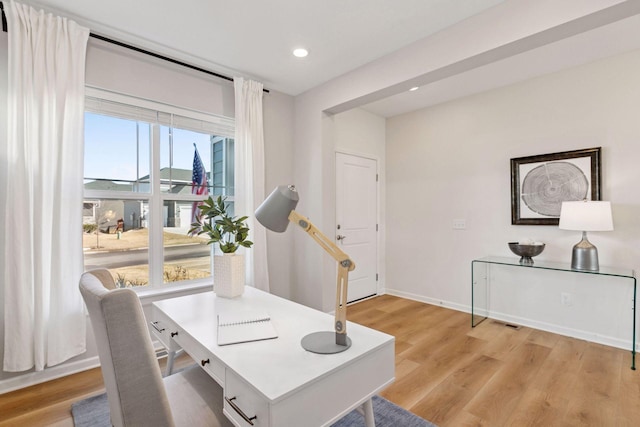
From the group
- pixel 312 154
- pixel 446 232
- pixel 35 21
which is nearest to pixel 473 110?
pixel 446 232

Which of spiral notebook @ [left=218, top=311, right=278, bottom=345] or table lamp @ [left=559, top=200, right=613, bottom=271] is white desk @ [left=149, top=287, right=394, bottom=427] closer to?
spiral notebook @ [left=218, top=311, right=278, bottom=345]

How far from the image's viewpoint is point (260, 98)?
129 inches

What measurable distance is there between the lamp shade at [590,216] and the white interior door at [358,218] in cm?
228

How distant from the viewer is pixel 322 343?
4.00 feet

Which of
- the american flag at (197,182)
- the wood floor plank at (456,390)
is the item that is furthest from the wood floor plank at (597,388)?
the american flag at (197,182)

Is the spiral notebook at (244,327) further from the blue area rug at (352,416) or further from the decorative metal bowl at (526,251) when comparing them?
the decorative metal bowl at (526,251)

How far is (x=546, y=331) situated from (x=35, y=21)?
5057mm

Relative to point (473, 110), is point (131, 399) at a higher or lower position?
lower

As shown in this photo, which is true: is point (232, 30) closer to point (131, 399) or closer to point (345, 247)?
point (131, 399)

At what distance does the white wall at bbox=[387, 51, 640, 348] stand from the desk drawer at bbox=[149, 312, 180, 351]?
11.2 ft

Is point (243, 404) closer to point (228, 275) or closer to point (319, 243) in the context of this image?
point (319, 243)

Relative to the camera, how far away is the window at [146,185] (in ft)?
8.34

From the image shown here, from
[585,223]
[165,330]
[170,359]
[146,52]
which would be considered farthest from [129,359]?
[585,223]

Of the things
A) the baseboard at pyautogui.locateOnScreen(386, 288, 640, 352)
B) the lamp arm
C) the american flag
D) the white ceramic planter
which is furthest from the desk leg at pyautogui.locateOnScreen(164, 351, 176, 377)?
the baseboard at pyautogui.locateOnScreen(386, 288, 640, 352)
